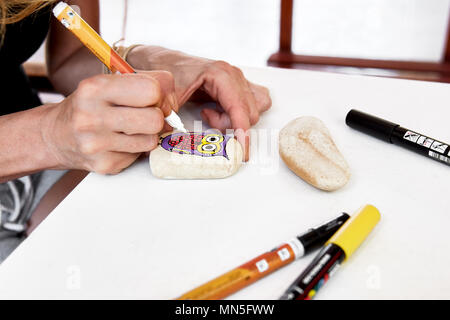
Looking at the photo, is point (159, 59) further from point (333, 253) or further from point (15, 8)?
point (333, 253)

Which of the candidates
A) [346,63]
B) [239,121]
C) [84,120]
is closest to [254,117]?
[239,121]

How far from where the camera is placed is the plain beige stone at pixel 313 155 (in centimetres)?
45

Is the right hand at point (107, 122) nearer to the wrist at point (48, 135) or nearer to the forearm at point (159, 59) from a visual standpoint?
the wrist at point (48, 135)

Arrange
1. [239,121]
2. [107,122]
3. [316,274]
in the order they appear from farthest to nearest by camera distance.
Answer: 1. [239,121]
2. [107,122]
3. [316,274]

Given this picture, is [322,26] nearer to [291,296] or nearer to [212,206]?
[212,206]

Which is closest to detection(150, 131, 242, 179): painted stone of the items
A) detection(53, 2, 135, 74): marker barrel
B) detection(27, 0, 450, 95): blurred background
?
detection(53, 2, 135, 74): marker barrel

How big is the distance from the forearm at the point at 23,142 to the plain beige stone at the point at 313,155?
0.30m

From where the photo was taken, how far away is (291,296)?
0.33 m

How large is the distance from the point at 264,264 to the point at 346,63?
141 cm

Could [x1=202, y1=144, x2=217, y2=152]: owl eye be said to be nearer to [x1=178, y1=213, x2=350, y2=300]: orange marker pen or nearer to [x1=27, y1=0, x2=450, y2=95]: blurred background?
[x1=178, y1=213, x2=350, y2=300]: orange marker pen

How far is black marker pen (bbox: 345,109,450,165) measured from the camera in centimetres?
48

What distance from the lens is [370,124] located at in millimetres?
541
